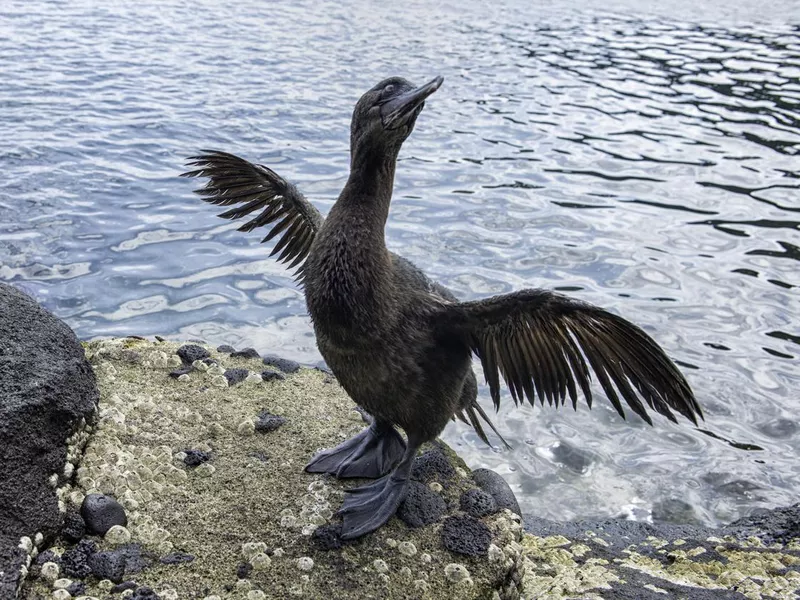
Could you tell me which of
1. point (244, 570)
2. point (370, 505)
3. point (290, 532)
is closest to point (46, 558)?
point (244, 570)

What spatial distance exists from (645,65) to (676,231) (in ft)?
28.2

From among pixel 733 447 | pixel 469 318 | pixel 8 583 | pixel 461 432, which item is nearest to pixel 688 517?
pixel 733 447

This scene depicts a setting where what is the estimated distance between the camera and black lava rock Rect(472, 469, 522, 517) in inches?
156

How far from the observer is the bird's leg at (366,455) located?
396cm

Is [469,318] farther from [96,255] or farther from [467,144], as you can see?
[467,144]

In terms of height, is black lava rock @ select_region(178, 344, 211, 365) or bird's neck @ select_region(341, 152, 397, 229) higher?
bird's neck @ select_region(341, 152, 397, 229)

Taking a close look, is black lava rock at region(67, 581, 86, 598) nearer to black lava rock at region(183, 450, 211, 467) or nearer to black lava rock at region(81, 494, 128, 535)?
black lava rock at region(81, 494, 128, 535)

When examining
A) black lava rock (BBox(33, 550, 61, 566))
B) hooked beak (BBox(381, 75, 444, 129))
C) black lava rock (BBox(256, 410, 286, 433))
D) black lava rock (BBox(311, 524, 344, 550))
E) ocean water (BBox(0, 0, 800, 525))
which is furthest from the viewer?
ocean water (BBox(0, 0, 800, 525))

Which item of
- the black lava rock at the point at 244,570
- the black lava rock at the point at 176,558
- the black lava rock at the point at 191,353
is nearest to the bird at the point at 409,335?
the black lava rock at the point at 244,570

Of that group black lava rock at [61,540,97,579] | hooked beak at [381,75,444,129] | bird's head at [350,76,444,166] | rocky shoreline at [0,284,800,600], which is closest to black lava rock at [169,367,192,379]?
rocky shoreline at [0,284,800,600]

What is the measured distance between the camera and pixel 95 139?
10.4 metres

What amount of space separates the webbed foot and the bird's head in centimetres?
151

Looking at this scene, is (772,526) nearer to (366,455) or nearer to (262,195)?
(366,455)

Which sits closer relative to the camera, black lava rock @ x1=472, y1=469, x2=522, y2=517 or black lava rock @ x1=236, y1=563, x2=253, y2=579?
black lava rock @ x1=236, y1=563, x2=253, y2=579
